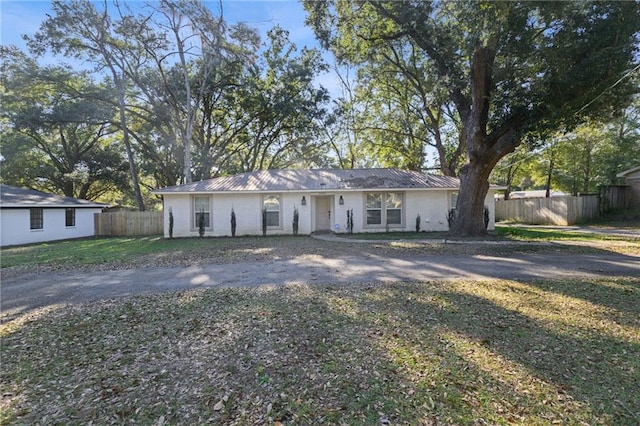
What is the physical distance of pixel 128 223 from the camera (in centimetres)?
1848

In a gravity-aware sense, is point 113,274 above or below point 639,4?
below

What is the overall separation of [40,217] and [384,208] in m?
17.6

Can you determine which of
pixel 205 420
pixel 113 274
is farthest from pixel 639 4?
pixel 113 274

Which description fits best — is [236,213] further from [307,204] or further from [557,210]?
[557,210]

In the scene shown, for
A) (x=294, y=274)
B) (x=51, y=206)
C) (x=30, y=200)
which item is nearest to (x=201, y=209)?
(x=51, y=206)

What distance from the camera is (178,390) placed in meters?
2.84

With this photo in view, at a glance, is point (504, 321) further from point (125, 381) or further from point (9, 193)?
point (9, 193)

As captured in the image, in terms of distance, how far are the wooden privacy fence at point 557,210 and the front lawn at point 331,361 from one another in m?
17.3

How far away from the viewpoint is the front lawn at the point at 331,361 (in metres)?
2.54

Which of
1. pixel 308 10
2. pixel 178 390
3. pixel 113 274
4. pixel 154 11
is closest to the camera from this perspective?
pixel 178 390

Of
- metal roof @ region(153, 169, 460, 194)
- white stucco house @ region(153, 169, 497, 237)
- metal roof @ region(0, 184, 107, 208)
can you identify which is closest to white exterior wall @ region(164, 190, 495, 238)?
white stucco house @ region(153, 169, 497, 237)

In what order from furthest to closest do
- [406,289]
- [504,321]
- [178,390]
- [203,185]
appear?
1. [203,185]
2. [406,289]
3. [504,321]
4. [178,390]

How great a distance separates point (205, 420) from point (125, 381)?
1.10 meters

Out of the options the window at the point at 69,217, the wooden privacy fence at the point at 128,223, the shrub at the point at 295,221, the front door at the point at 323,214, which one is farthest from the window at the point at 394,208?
the window at the point at 69,217
